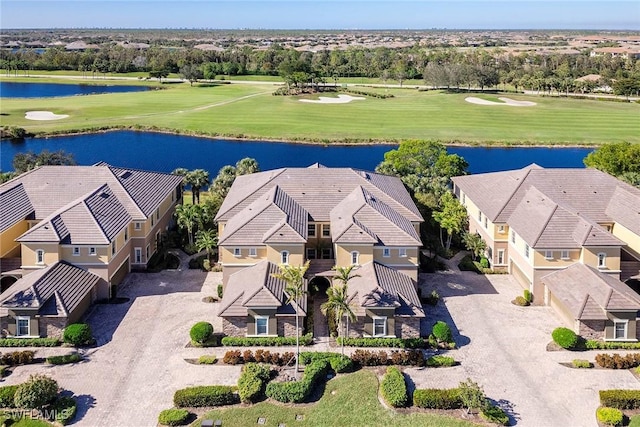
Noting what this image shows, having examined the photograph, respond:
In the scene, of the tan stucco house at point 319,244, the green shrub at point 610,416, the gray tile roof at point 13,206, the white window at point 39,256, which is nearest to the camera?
the green shrub at point 610,416

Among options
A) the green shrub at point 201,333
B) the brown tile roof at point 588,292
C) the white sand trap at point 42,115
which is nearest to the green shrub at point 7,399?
the green shrub at point 201,333

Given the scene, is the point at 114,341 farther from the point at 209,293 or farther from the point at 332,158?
the point at 332,158

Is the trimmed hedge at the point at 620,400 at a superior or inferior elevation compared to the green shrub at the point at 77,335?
inferior

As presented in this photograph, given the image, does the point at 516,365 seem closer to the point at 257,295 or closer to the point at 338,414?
the point at 338,414

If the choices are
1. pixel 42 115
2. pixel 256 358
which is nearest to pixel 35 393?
pixel 256 358

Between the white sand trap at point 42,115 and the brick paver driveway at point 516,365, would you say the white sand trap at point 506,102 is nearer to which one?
the white sand trap at point 42,115
